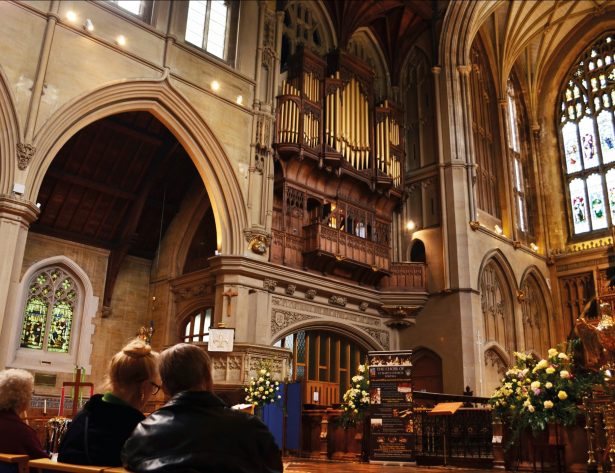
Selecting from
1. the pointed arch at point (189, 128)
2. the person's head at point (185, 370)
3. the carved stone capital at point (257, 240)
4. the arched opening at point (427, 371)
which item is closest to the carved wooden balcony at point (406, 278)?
the arched opening at point (427, 371)

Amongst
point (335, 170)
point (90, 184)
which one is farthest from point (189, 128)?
point (335, 170)

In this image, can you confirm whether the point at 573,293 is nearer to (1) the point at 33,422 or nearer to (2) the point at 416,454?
(2) the point at 416,454

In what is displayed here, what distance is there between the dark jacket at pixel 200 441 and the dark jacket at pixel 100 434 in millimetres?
398

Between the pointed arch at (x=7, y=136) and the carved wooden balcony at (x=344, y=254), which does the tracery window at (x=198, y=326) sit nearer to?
the carved wooden balcony at (x=344, y=254)

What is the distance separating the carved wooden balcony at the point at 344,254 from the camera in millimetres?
14633

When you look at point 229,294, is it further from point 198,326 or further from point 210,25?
point 210,25

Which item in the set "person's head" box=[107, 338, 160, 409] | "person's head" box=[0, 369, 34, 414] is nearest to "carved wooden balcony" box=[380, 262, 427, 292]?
"person's head" box=[0, 369, 34, 414]

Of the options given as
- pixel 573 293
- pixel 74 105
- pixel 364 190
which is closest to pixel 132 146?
pixel 74 105

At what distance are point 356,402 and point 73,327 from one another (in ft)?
28.3

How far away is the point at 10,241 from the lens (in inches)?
398

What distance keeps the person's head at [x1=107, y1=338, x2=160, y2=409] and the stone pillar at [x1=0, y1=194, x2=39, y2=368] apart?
8.02 metres

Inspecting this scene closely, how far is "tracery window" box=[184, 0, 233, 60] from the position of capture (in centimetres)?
1443

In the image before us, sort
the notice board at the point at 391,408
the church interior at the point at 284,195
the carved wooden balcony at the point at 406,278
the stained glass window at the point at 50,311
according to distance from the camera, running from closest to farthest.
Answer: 1. the notice board at the point at 391,408
2. the church interior at the point at 284,195
3. the stained glass window at the point at 50,311
4. the carved wooden balcony at the point at 406,278

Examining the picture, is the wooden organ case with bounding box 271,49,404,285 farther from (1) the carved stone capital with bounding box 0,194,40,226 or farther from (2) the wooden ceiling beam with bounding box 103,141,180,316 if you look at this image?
(1) the carved stone capital with bounding box 0,194,40,226
